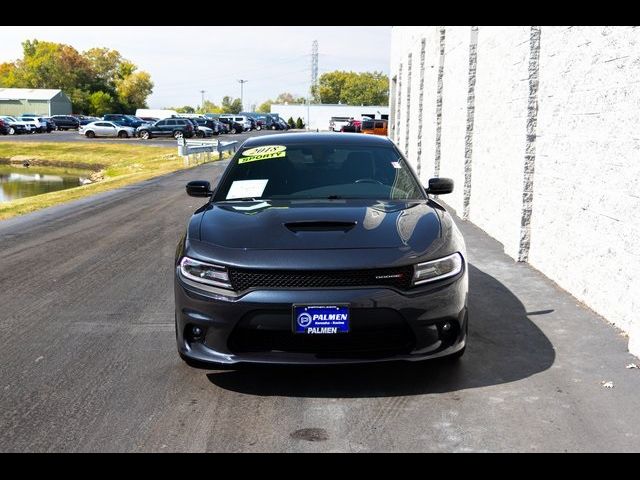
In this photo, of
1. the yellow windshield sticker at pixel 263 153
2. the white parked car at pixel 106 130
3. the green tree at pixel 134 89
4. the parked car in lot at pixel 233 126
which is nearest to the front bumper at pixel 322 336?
the yellow windshield sticker at pixel 263 153

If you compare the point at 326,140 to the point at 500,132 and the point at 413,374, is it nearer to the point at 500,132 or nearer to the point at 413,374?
the point at 413,374

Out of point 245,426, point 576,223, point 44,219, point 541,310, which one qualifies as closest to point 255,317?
point 245,426

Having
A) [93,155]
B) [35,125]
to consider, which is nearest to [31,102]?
[35,125]

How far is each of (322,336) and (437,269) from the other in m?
0.86

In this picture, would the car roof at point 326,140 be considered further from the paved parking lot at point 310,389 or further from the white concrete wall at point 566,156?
the white concrete wall at point 566,156

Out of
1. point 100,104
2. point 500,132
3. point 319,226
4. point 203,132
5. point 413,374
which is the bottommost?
point 203,132

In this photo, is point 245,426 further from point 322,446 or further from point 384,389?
point 384,389

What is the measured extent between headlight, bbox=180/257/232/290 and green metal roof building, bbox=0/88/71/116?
11486 cm

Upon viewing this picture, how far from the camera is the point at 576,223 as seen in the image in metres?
6.88

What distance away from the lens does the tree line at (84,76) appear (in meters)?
124

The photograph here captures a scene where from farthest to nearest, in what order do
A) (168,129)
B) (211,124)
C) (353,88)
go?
(353,88), (211,124), (168,129)

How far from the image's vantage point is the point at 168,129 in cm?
5972

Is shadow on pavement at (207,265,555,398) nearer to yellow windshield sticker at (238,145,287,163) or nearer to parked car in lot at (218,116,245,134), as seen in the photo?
yellow windshield sticker at (238,145,287,163)

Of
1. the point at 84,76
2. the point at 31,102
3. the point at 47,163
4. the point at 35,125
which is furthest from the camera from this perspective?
the point at 84,76
